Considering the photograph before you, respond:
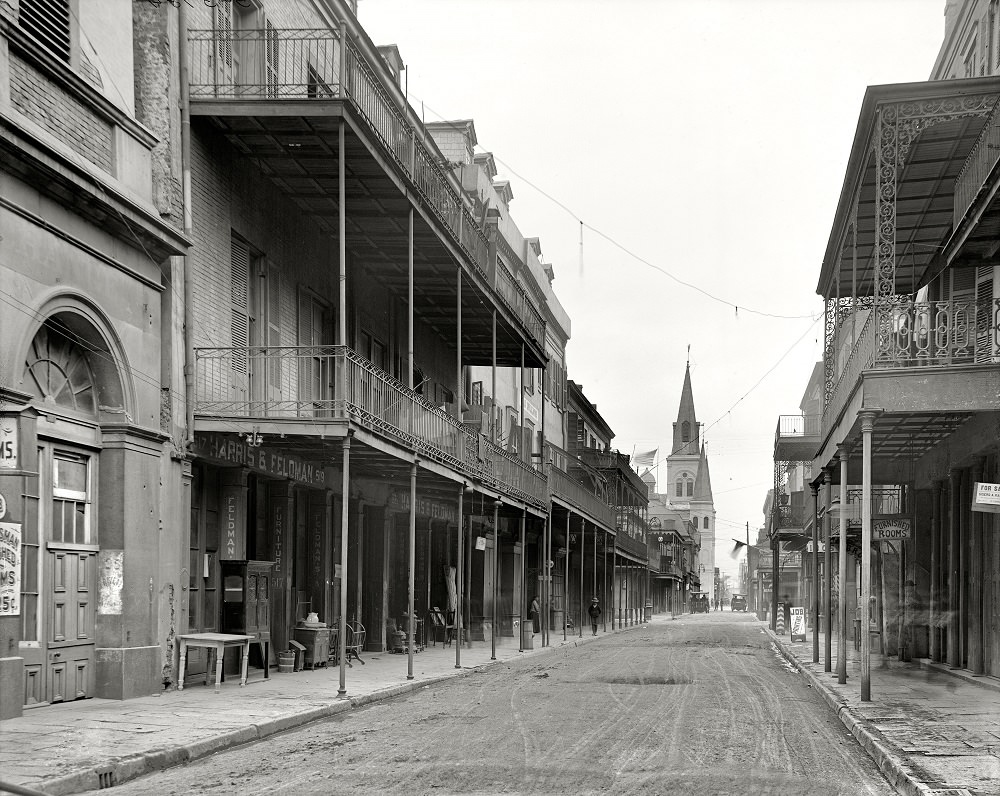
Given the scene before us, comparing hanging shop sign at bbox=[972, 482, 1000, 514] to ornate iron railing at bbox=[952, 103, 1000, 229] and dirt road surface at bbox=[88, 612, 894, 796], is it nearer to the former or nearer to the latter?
dirt road surface at bbox=[88, 612, 894, 796]

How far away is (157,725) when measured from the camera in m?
10.6

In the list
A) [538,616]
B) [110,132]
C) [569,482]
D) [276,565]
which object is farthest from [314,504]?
→ [538,616]

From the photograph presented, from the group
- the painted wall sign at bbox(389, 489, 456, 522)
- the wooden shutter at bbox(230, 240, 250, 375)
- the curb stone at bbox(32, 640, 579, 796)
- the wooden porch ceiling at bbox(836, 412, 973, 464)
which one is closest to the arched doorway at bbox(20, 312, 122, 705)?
the curb stone at bbox(32, 640, 579, 796)

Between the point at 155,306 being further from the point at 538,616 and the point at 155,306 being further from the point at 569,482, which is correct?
the point at 538,616

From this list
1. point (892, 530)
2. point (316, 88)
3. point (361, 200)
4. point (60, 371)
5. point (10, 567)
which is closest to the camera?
point (10, 567)

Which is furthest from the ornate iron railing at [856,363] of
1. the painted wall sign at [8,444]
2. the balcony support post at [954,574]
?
the painted wall sign at [8,444]

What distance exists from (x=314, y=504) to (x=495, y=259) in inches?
269

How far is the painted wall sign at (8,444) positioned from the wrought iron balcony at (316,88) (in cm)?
559

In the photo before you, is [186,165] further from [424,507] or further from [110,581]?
[424,507]

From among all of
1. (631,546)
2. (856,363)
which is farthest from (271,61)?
(631,546)

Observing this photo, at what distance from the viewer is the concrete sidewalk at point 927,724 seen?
8430 mm

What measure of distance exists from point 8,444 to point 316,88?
985cm

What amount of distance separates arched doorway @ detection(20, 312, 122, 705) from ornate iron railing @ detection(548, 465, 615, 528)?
58.6ft

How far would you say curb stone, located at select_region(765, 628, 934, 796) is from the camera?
323 inches
